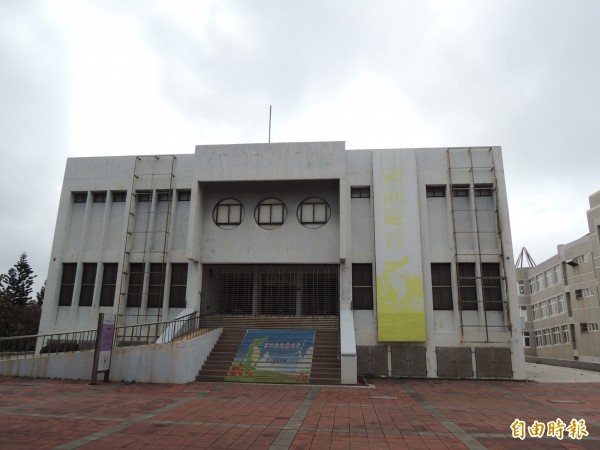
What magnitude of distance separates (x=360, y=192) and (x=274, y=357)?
8.81 meters

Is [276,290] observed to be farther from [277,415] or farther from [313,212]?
[277,415]

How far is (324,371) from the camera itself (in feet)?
50.5

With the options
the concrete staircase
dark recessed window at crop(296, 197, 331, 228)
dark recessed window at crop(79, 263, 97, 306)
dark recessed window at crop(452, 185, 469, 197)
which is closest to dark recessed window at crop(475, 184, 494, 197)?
dark recessed window at crop(452, 185, 469, 197)

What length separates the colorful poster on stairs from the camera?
15.2m

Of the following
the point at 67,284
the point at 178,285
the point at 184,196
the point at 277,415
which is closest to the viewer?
the point at 277,415

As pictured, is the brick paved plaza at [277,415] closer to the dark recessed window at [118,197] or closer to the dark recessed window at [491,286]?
the dark recessed window at [491,286]

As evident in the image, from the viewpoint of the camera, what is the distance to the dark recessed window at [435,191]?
1975 cm

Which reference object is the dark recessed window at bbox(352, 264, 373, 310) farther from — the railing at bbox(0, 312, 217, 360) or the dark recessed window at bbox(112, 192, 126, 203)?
the dark recessed window at bbox(112, 192, 126, 203)

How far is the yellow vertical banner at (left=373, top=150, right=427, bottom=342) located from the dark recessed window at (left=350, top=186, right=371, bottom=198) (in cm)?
65

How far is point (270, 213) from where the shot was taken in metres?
20.8

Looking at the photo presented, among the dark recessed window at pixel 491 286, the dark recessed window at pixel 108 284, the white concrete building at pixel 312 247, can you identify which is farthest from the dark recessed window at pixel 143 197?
the dark recessed window at pixel 491 286

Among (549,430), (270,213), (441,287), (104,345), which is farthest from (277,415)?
(270,213)

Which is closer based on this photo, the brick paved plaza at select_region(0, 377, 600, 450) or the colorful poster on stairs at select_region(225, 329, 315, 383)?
the brick paved plaza at select_region(0, 377, 600, 450)

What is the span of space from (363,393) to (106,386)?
330 inches
